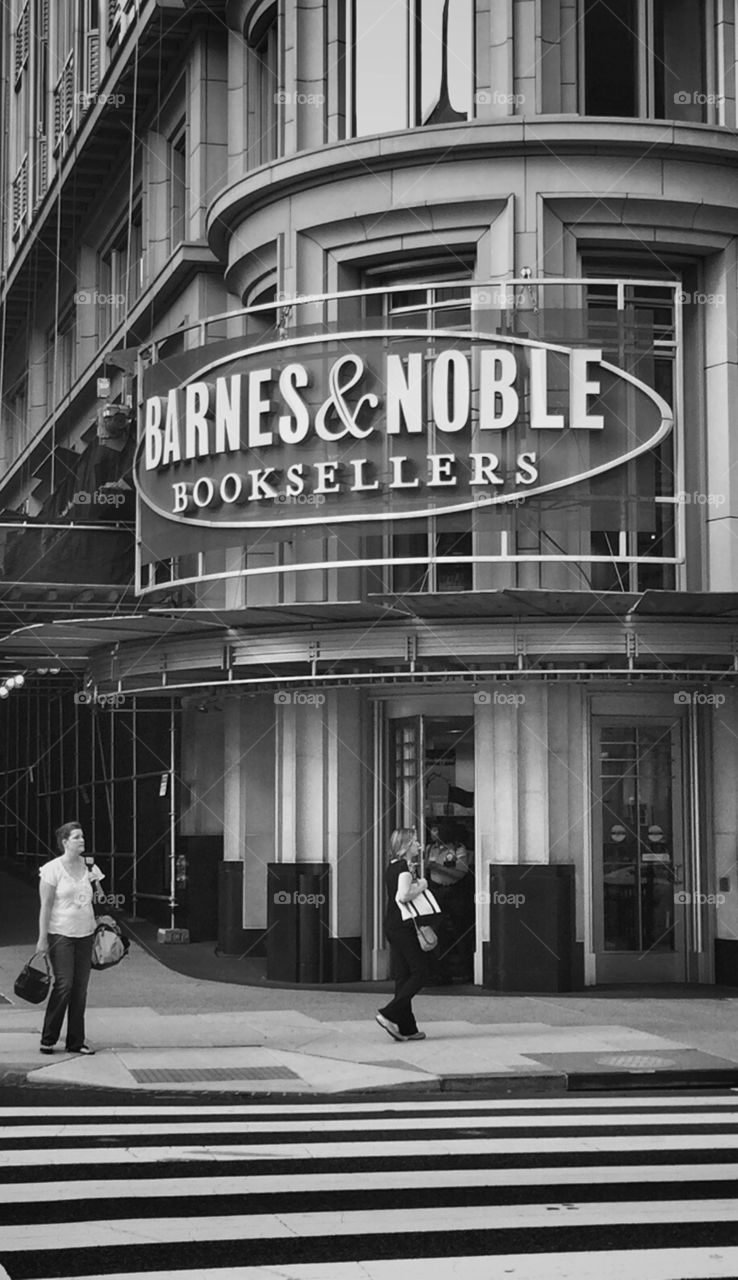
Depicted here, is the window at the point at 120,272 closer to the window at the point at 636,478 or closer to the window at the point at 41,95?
the window at the point at 41,95

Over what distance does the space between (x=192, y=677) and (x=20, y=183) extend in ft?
78.6

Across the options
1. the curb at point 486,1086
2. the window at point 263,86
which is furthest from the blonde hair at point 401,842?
the window at point 263,86

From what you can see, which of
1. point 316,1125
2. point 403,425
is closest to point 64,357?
point 403,425

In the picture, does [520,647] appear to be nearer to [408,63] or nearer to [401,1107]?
[401,1107]

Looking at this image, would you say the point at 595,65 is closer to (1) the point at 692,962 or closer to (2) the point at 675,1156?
(1) the point at 692,962

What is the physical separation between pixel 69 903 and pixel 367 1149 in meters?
4.60

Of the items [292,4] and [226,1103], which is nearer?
[226,1103]

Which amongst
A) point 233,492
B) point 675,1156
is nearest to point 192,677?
point 233,492

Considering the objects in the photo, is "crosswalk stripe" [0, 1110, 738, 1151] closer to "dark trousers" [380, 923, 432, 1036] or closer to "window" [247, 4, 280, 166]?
"dark trousers" [380, 923, 432, 1036]

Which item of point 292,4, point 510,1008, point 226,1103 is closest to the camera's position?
point 226,1103

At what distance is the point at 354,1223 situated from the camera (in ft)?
28.0

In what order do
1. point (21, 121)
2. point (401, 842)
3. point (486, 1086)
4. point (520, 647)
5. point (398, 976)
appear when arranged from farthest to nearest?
point (21, 121) → point (520, 647) → point (401, 842) → point (398, 976) → point (486, 1086)

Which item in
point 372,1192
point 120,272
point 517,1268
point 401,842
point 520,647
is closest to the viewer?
point 517,1268

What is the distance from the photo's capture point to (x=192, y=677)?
68.2ft
